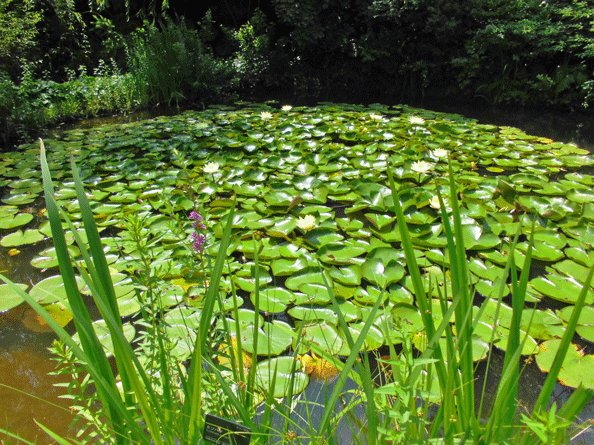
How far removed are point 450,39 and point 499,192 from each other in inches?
157

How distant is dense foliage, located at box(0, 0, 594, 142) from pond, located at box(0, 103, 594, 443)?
143 centimetres

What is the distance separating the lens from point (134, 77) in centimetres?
422

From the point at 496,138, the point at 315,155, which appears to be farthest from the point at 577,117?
the point at 315,155

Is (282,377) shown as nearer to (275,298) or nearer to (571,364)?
(275,298)

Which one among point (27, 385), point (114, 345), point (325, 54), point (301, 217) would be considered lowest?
point (27, 385)

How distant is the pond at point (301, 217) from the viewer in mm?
1102

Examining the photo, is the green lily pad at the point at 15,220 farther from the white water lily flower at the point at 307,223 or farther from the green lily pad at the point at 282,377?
the green lily pad at the point at 282,377

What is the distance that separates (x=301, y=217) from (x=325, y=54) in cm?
496

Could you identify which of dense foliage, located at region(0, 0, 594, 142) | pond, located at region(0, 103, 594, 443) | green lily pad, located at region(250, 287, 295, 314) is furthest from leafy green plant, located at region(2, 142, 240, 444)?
dense foliage, located at region(0, 0, 594, 142)

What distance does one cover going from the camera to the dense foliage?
3979 mm

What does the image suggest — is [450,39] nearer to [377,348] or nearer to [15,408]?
[377,348]

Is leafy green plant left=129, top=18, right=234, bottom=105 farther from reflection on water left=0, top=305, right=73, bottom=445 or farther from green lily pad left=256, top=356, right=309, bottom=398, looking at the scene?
green lily pad left=256, top=356, right=309, bottom=398

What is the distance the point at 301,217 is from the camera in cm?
170

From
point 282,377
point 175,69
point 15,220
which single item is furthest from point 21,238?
point 175,69
